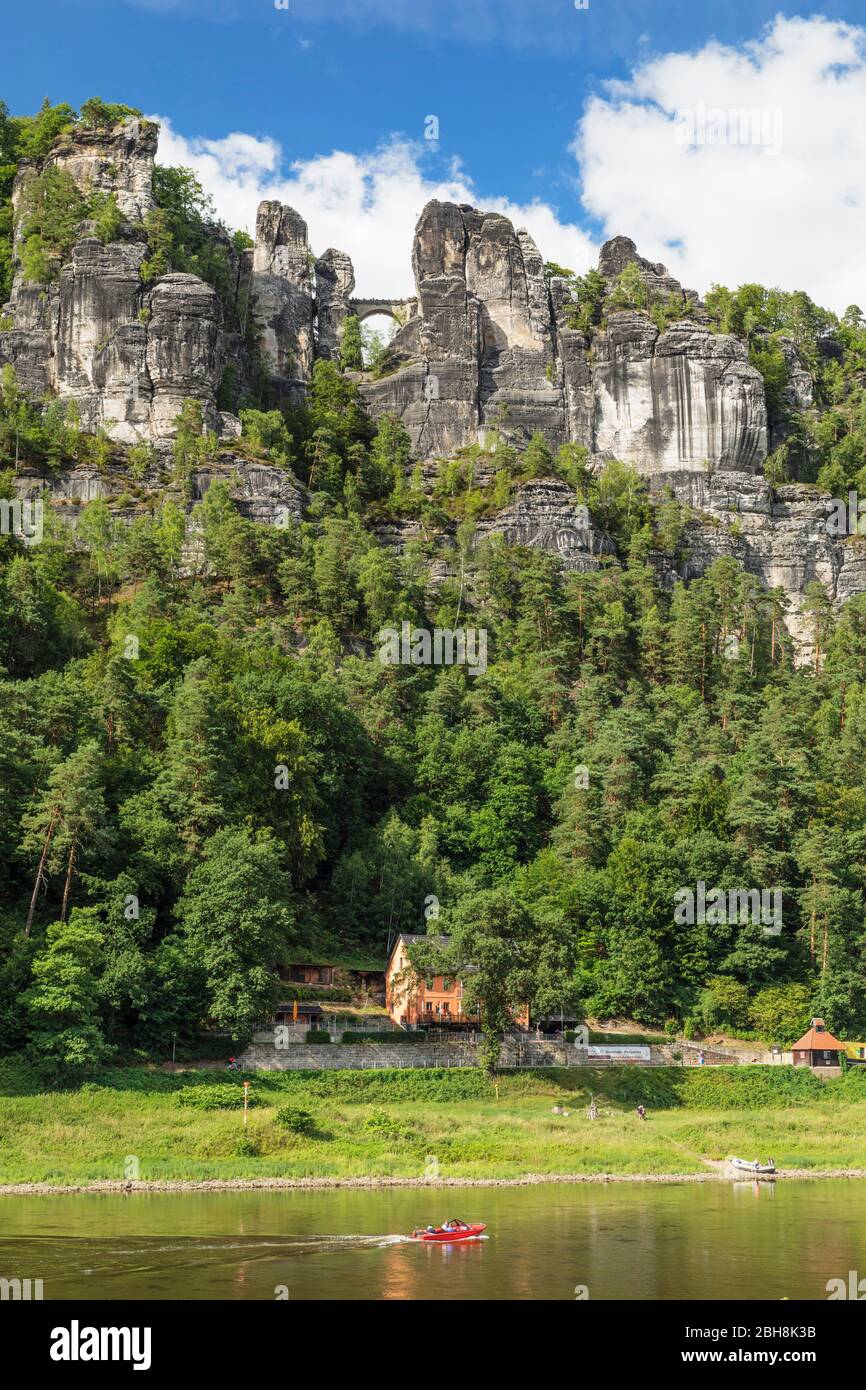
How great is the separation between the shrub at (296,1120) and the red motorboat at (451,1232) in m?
14.8

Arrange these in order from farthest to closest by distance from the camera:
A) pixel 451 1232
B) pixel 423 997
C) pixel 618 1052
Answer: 1. pixel 423 997
2. pixel 618 1052
3. pixel 451 1232

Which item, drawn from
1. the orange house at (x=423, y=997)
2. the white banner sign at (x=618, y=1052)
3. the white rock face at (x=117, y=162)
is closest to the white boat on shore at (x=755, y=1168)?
the white banner sign at (x=618, y=1052)

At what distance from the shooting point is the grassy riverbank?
4856 cm

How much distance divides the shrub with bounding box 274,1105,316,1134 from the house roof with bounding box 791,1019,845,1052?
22263 mm

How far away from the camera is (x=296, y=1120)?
5166 centimetres

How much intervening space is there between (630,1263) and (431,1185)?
1388 centimetres

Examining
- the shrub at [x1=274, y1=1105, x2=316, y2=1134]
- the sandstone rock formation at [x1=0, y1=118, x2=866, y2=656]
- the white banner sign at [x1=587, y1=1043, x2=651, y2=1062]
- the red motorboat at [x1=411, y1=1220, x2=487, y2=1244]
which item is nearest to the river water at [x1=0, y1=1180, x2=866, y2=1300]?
the red motorboat at [x1=411, y1=1220, x2=487, y2=1244]

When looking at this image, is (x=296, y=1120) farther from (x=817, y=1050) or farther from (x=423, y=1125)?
(x=817, y=1050)

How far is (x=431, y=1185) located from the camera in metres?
47.6

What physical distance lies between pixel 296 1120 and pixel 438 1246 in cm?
1622

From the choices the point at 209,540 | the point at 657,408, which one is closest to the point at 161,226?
the point at 209,540

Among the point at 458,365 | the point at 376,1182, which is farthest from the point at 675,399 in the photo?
the point at 376,1182

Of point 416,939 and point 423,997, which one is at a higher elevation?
point 416,939
